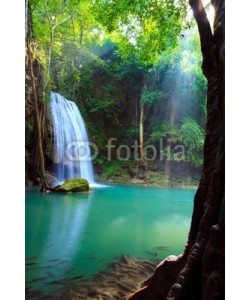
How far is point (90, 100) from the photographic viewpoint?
4184mm

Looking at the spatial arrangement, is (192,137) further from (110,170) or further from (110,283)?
(110,283)

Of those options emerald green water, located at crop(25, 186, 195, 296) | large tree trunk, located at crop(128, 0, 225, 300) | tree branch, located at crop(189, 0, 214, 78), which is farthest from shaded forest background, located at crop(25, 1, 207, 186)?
large tree trunk, located at crop(128, 0, 225, 300)

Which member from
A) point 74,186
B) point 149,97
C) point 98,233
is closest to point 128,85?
point 149,97

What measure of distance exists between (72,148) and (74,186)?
28.7 inches

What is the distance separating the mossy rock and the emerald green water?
89cm

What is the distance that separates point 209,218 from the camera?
1.29 metres

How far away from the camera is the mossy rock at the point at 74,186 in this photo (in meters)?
4.55

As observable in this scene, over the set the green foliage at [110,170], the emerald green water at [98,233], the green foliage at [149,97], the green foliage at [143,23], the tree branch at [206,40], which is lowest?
the emerald green water at [98,233]

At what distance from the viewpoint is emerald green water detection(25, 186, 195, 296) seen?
2.17 meters

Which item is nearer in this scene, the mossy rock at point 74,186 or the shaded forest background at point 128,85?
the shaded forest background at point 128,85

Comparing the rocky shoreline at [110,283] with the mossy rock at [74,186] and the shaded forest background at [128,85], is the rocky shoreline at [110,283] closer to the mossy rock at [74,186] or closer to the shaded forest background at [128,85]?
the shaded forest background at [128,85]

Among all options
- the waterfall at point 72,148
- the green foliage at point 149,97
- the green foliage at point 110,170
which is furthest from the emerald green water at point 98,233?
the green foliage at point 149,97

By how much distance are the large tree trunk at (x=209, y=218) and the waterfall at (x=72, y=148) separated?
6.86 feet

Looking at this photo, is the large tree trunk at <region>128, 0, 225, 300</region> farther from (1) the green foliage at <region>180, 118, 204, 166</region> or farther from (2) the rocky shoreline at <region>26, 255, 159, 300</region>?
(1) the green foliage at <region>180, 118, 204, 166</region>
